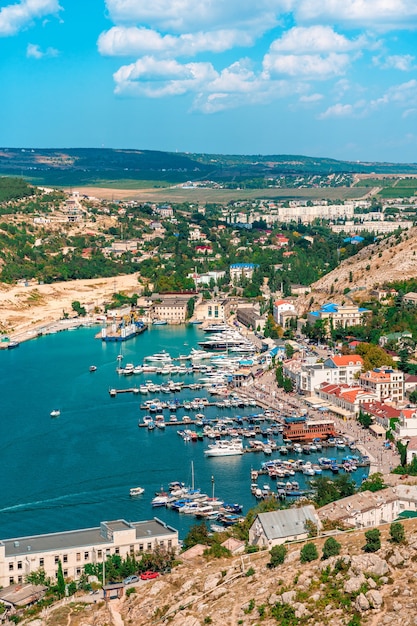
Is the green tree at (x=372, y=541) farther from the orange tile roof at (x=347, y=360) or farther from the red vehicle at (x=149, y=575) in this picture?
the orange tile roof at (x=347, y=360)

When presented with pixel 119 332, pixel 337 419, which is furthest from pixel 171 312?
pixel 337 419

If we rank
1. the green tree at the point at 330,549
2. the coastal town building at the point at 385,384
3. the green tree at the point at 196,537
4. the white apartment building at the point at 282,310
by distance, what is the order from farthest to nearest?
the white apartment building at the point at 282,310, the coastal town building at the point at 385,384, the green tree at the point at 196,537, the green tree at the point at 330,549

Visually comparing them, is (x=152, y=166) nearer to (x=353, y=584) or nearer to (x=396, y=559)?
(x=396, y=559)

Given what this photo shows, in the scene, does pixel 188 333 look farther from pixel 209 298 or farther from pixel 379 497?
pixel 379 497

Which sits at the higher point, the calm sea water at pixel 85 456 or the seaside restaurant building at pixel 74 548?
the seaside restaurant building at pixel 74 548

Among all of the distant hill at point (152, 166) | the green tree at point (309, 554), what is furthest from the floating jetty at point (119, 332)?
the distant hill at point (152, 166)

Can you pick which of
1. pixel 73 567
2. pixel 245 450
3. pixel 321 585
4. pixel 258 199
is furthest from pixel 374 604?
pixel 258 199
